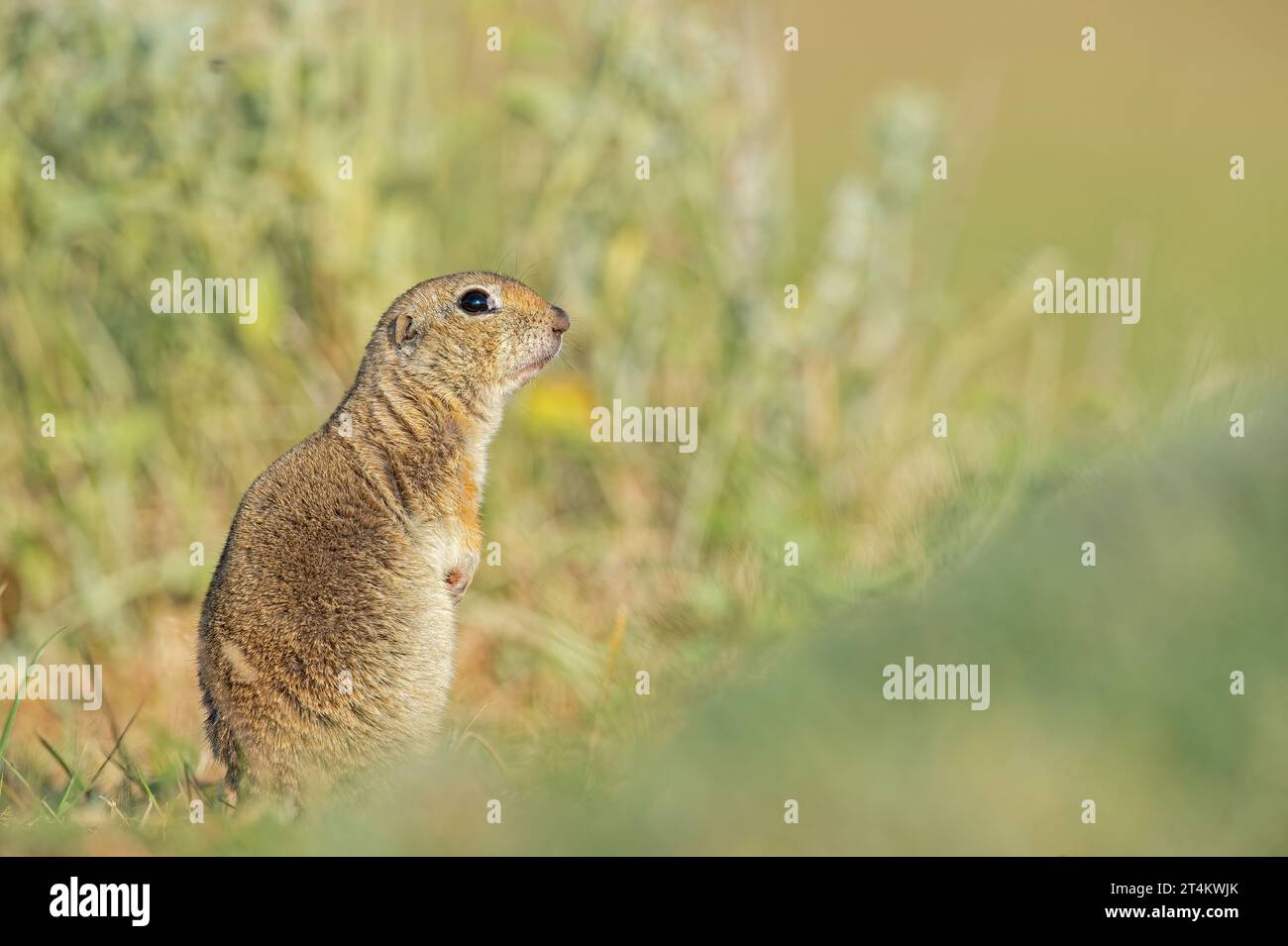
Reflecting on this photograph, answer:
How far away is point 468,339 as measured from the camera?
14.5 ft

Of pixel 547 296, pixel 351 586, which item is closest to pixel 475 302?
pixel 351 586

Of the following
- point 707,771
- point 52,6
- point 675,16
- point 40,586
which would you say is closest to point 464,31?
→ point 675,16

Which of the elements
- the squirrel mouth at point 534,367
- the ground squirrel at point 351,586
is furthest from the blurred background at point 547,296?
the squirrel mouth at point 534,367

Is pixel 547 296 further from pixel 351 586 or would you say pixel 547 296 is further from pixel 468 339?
pixel 351 586

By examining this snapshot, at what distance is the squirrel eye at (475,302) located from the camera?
4.43 m

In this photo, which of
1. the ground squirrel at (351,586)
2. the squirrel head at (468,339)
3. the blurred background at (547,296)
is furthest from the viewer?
the blurred background at (547,296)

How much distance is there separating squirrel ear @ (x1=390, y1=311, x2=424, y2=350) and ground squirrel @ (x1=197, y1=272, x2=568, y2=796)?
33 millimetres

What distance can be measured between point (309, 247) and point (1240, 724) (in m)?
5.10

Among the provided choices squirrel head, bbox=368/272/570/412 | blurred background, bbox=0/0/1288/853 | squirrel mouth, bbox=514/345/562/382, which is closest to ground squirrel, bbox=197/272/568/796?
squirrel head, bbox=368/272/570/412

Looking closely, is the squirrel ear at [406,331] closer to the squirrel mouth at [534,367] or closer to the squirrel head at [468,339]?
the squirrel head at [468,339]

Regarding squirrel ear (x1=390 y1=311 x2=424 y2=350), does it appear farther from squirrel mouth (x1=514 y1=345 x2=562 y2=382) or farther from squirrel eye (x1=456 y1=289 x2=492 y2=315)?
squirrel mouth (x1=514 y1=345 x2=562 y2=382)

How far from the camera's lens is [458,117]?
22.8ft

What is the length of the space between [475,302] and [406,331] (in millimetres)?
200
